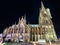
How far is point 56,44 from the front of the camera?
461 cm

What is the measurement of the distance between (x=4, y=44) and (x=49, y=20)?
1274 millimetres

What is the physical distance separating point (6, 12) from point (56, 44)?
1500 mm

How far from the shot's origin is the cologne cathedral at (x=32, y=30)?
4.75m

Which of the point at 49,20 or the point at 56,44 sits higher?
the point at 49,20

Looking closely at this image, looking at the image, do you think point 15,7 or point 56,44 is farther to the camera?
point 15,7

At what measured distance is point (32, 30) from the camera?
481cm

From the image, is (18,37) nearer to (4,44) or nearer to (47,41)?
(4,44)

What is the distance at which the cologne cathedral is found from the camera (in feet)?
15.6

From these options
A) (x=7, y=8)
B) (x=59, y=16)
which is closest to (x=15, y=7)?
(x=7, y=8)

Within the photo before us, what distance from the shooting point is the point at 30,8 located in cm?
489

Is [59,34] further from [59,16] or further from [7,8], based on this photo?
[7,8]

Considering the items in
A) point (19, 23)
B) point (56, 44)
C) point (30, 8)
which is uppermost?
point (30, 8)

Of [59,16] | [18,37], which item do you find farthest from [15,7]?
[59,16]

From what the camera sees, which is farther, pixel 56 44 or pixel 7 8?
pixel 7 8
